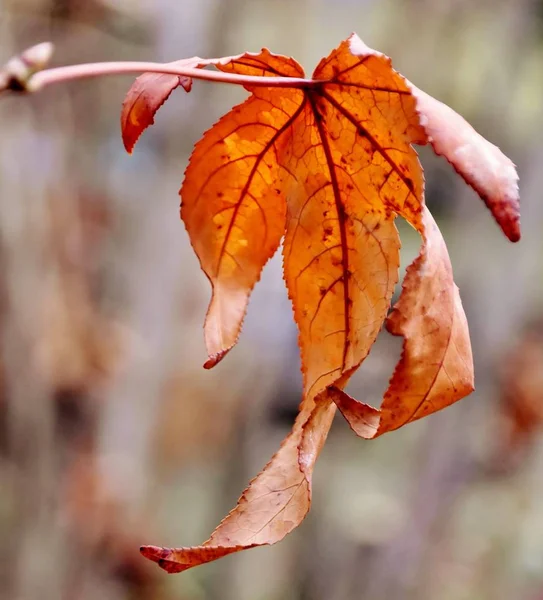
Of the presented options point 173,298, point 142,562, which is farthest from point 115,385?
point 142,562

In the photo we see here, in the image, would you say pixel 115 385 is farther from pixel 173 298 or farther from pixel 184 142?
pixel 184 142

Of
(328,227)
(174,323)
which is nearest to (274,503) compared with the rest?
(328,227)

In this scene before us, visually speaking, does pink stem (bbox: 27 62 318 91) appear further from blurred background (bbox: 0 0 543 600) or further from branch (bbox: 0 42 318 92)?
blurred background (bbox: 0 0 543 600)

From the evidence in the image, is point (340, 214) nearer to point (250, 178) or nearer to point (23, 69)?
point (250, 178)

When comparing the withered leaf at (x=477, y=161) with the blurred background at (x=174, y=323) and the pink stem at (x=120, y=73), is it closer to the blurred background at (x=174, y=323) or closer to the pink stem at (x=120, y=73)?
the pink stem at (x=120, y=73)

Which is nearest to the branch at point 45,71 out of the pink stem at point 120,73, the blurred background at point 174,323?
the pink stem at point 120,73

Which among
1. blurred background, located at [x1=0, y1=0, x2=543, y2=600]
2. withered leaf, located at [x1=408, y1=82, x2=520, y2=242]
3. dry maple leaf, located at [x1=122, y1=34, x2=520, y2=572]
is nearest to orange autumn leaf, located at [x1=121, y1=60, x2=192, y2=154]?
dry maple leaf, located at [x1=122, y1=34, x2=520, y2=572]
